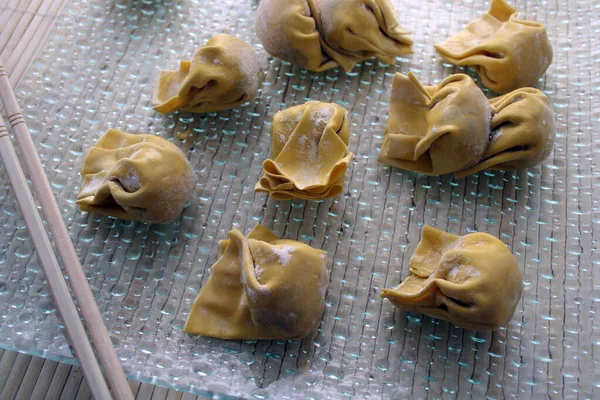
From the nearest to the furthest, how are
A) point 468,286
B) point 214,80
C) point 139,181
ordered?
point 468,286 < point 139,181 < point 214,80

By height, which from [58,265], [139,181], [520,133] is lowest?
[58,265]

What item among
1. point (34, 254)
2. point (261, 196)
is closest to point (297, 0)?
point (261, 196)

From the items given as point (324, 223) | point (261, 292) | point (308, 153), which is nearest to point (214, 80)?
point (308, 153)

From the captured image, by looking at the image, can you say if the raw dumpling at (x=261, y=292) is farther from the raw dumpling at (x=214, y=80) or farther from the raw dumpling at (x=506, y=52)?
the raw dumpling at (x=506, y=52)

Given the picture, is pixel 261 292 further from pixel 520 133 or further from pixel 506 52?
pixel 506 52

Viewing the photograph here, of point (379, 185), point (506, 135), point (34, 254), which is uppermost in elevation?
point (506, 135)

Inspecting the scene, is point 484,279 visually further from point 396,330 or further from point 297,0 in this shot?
point 297,0
